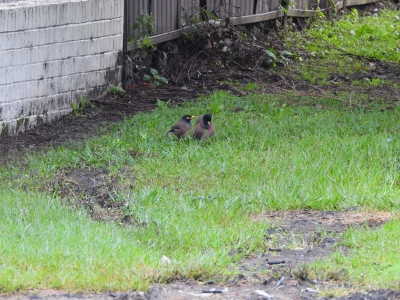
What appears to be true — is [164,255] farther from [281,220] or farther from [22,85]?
[22,85]

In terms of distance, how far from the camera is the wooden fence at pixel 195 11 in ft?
38.3

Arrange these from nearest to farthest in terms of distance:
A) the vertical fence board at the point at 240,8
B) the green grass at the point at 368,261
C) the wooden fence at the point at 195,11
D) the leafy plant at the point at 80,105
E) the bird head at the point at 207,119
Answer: the green grass at the point at 368,261 < the bird head at the point at 207,119 < the leafy plant at the point at 80,105 < the wooden fence at the point at 195,11 < the vertical fence board at the point at 240,8

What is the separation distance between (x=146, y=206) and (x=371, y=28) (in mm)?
10982

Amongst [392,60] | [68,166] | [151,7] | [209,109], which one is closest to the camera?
[68,166]

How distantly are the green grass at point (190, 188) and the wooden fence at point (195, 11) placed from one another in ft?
6.44

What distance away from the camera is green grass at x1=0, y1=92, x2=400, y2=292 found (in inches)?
190

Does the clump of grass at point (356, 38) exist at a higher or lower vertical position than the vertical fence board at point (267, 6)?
lower

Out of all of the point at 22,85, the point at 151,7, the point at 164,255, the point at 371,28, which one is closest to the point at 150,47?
the point at 151,7

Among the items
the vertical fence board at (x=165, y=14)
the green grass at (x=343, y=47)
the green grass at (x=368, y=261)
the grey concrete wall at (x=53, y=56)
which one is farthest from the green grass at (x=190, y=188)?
the green grass at (x=343, y=47)

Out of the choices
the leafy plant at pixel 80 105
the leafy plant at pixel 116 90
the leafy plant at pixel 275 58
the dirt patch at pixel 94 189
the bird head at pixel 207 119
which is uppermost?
the leafy plant at pixel 275 58

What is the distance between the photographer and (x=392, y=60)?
1364 centimetres

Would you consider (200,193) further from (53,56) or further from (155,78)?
(155,78)

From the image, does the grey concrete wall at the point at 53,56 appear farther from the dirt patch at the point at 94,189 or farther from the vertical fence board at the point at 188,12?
the dirt patch at the point at 94,189

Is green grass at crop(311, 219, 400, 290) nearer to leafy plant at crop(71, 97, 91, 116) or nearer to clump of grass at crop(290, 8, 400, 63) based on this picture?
leafy plant at crop(71, 97, 91, 116)
